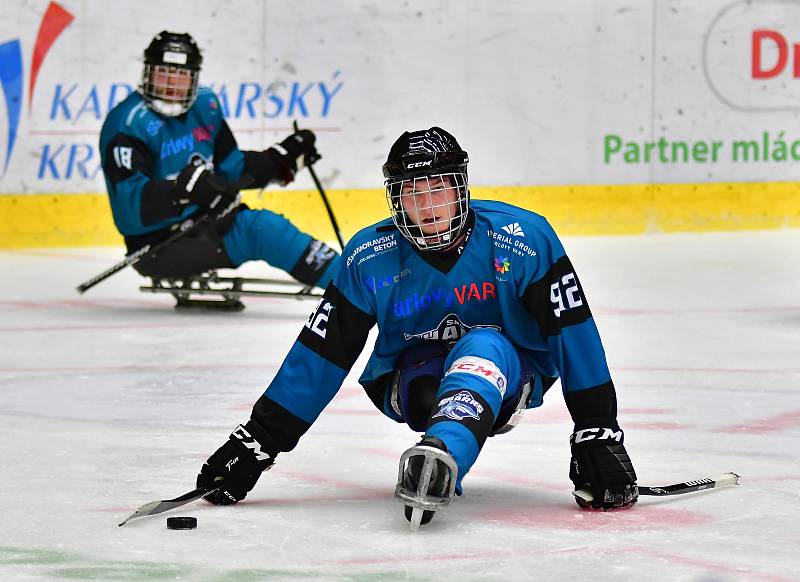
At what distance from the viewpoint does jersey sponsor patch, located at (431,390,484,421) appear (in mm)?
2453

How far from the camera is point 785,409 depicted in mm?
3750

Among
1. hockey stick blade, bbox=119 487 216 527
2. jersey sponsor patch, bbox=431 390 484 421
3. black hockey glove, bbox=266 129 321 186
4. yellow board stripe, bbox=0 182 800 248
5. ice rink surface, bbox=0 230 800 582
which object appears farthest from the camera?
yellow board stripe, bbox=0 182 800 248

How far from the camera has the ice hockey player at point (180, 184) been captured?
18.8 feet

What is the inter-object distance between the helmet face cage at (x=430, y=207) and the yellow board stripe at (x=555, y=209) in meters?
5.45

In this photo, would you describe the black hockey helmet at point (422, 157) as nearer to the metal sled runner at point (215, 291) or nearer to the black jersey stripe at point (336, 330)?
the black jersey stripe at point (336, 330)

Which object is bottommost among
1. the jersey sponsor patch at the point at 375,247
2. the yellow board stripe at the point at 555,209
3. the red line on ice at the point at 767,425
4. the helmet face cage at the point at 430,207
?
the yellow board stripe at the point at 555,209

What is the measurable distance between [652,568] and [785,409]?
1.58 metres

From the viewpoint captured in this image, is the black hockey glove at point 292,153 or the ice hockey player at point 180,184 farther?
the black hockey glove at point 292,153

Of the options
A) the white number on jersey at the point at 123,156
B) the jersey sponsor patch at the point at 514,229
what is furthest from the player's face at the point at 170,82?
the jersey sponsor patch at the point at 514,229

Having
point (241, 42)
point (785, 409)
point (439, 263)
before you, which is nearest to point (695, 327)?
point (785, 409)

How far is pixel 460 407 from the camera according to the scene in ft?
8.08

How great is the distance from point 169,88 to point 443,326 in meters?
3.28

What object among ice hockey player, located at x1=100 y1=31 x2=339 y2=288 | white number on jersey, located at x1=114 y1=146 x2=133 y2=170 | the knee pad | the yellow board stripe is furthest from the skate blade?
the yellow board stripe

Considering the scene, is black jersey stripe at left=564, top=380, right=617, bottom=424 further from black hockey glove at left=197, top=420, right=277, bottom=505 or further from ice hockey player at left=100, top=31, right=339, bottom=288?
ice hockey player at left=100, top=31, right=339, bottom=288
